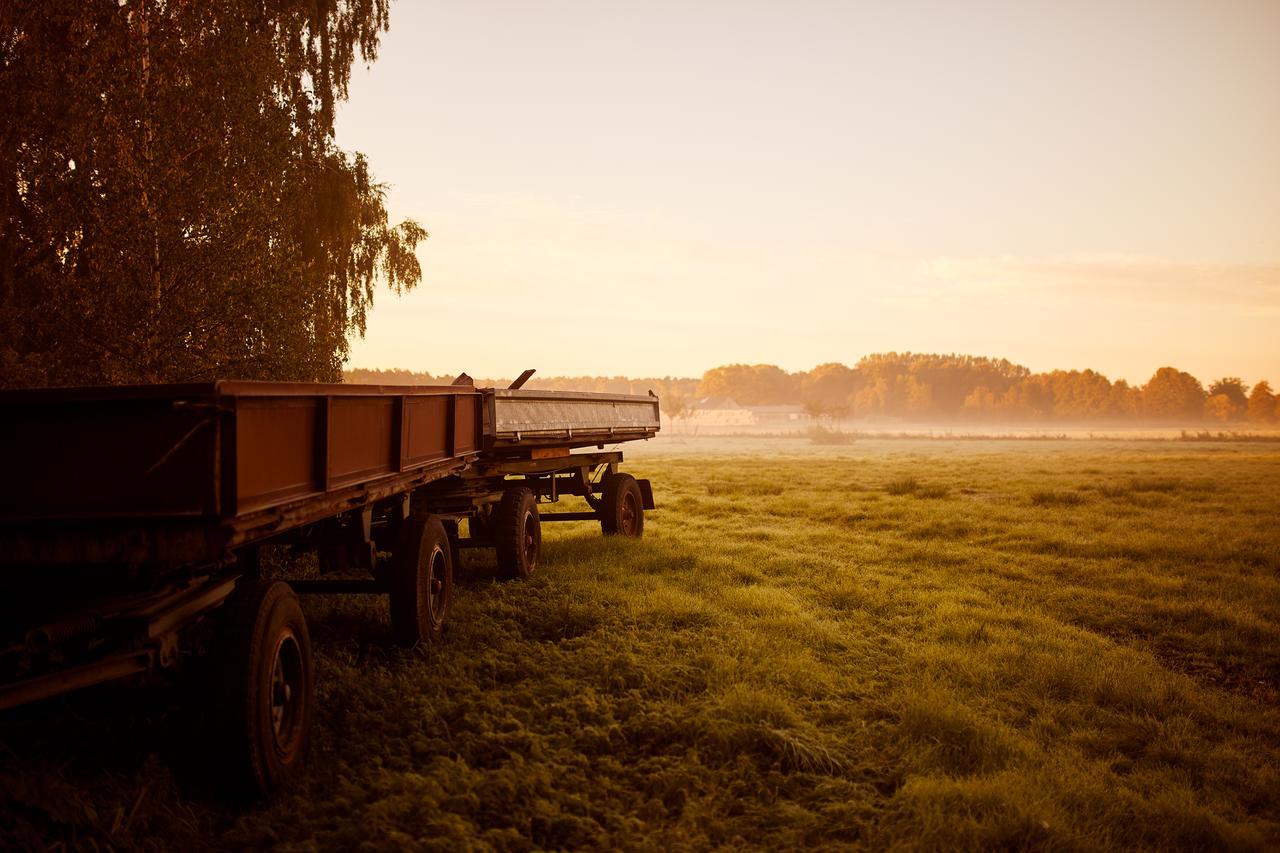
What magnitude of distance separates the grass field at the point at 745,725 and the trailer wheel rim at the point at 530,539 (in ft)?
0.76

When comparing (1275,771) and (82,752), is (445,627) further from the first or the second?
(1275,771)

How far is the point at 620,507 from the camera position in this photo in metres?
12.0

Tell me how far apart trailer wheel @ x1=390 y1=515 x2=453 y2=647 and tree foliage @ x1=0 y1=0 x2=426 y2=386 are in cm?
621

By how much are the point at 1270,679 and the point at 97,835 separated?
9072 mm

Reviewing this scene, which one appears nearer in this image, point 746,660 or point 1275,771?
point 1275,771

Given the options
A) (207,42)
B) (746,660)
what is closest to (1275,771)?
(746,660)

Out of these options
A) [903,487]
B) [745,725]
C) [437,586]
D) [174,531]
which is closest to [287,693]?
[174,531]

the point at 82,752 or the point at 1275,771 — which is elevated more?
the point at 82,752

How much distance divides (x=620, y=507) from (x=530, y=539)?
2909mm

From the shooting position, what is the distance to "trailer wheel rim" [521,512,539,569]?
9.04 metres

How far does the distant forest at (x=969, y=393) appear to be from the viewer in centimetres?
13775

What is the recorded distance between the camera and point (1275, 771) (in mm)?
5000

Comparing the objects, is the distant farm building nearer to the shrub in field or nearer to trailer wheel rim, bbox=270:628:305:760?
the shrub in field

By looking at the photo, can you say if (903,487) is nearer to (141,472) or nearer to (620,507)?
(620,507)
